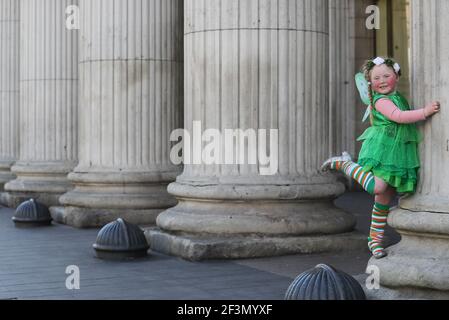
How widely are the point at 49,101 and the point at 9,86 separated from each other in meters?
4.81

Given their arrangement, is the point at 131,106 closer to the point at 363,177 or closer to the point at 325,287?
the point at 363,177

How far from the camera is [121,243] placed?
11.1 meters

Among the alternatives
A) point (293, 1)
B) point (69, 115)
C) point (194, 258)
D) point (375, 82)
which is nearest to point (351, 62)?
point (69, 115)

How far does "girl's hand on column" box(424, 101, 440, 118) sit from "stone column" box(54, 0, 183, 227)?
7.96 meters

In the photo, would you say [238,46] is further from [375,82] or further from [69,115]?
[69,115]

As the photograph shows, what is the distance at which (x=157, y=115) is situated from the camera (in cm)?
1469

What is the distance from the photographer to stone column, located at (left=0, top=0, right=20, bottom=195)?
21.8m

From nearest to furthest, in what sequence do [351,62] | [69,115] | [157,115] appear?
[157,115] → [69,115] → [351,62]

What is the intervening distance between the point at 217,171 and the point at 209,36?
1888 millimetres

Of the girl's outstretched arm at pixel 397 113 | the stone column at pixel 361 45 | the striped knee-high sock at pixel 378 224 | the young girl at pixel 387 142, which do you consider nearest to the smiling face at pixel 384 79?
the young girl at pixel 387 142

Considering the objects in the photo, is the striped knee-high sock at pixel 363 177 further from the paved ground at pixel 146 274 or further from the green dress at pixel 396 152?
the paved ground at pixel 146 274
